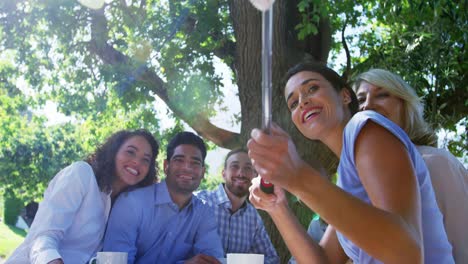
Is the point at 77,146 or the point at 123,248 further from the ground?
the point at 77,146

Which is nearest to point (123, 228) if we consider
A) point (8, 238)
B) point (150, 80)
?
point (150, 80)

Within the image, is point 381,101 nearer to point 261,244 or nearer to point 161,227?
point 161,227

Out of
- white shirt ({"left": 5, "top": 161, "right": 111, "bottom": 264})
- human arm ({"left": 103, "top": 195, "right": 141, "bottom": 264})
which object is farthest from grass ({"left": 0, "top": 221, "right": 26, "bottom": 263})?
white shirt ({"left": 5, "top": 161, "right": 111, "bottom": 264})

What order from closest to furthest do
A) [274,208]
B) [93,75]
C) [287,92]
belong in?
1. [274,208]
2. [287,92]
3. [93,75]

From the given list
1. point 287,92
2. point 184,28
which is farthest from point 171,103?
point 287,92

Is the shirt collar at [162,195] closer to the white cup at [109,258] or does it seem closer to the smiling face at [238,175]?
the smiling face at [238,175]

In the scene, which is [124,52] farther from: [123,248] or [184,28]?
[123,248]

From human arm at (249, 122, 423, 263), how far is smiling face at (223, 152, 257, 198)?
124 inches

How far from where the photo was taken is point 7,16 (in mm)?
7445

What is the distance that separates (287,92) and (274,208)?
1.33 feet

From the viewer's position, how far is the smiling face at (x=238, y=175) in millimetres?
4449

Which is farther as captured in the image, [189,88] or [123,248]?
[189,88]

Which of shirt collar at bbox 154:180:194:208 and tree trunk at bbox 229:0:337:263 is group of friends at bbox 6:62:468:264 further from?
tree trunk at bbox 229:0:337:263

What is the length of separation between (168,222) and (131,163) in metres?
0.46
